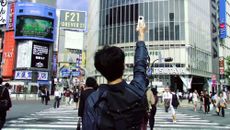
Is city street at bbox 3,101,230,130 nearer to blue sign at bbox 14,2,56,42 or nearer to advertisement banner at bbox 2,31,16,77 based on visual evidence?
blue sign at bbox 14,2,56,42

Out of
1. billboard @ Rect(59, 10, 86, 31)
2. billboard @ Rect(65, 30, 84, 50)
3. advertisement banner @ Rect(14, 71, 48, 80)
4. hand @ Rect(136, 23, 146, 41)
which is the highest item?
billboard @ Rect(59, 10, 86, 31)

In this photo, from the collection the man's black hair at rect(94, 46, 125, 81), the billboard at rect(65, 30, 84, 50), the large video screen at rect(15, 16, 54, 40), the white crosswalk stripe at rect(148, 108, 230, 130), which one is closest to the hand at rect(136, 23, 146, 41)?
the man's black hair at rect(94, 46, 125, 81)

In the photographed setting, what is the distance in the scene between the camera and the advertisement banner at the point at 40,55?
58.6 meters

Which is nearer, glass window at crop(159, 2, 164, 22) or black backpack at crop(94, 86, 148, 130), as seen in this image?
black backpack at crop(94, 86, 148, 130)

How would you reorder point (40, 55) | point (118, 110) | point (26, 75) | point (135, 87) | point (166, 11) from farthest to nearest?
1. point (40, 55)
2. point (26, 75)
3. point (166, 11)
4. point (135, 87)
5. point (118, 110)

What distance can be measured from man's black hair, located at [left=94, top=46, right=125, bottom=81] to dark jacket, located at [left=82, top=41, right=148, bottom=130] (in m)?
0.09

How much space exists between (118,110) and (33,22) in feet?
193

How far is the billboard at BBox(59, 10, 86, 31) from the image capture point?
1034 inches

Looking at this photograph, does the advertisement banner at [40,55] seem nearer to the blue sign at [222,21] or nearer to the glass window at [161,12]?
the glass window at [161,12]

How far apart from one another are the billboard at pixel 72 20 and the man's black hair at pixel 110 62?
24260 mm

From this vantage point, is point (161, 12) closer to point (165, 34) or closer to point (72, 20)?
point (165, 34)

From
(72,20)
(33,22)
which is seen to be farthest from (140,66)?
(33,22)

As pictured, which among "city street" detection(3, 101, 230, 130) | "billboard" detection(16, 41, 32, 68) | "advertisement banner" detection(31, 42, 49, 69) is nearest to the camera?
"city street" detection(3, 101, 230, 130)

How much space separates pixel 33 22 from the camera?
58.9 m
